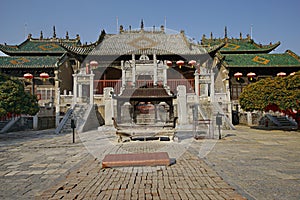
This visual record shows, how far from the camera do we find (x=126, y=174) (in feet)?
18.5

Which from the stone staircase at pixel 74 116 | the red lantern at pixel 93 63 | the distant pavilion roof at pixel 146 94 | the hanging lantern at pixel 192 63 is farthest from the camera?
the hanging lantern at pixel 192 63

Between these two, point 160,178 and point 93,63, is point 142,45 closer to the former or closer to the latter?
point 93,63

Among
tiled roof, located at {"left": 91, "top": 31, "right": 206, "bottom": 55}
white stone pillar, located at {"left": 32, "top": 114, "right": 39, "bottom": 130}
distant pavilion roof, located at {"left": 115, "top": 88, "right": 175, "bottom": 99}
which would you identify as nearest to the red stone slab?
distant pavilion roof, located at {"left": 115, "top": 88, "right": 175, "bottom": 99}

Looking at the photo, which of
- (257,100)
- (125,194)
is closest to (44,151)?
(125,194)

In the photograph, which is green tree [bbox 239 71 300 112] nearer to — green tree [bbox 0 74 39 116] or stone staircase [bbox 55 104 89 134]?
stone staircase [bbox 55 104 89 134]

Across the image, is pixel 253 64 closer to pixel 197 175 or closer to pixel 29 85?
pixel 197 175

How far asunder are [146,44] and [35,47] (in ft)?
53.6

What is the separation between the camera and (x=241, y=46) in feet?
107

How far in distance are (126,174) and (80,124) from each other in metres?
11.3

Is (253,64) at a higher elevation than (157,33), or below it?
below

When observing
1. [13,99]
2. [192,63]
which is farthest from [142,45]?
[13,99]

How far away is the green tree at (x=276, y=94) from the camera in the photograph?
571 inches

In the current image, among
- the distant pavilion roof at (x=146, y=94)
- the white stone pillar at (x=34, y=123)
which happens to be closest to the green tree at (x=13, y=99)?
the white stone pillar at (x=34, y=123)

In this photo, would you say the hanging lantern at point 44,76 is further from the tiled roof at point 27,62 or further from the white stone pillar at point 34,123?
the white stone pillar at point 34,123
